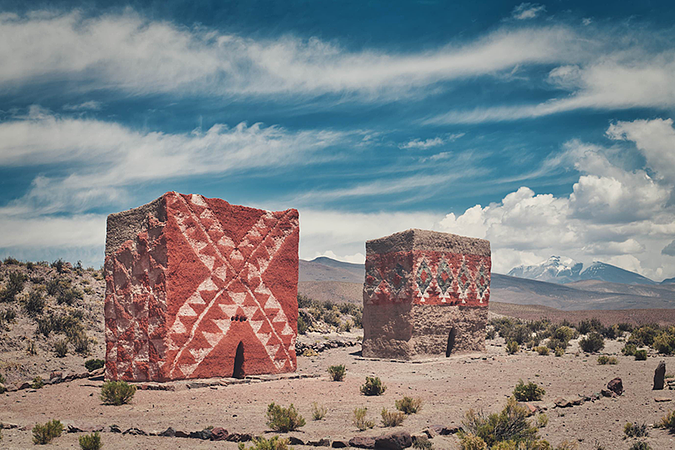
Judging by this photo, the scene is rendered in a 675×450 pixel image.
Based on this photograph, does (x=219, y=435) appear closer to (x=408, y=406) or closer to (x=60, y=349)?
(x=408, y=406)

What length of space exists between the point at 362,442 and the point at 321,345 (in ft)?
53.7

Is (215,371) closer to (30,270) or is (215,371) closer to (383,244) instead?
(383,244)

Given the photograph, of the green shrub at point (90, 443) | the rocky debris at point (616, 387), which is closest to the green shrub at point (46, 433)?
the green shrub at point (90, 443)

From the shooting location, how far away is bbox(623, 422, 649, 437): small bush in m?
7.66

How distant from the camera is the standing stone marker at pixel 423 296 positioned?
18531 mm

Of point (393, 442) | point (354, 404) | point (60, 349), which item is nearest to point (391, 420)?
point (393, 442)

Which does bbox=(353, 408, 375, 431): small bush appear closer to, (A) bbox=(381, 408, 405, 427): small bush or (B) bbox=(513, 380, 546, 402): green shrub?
(A) bbox=(381, 408, 405, 427): small bush

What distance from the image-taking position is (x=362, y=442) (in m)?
7.38

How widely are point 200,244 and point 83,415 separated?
442cm

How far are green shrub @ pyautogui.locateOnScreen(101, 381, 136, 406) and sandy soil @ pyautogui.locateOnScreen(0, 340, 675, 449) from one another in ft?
0.61

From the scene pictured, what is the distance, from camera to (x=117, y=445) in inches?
302

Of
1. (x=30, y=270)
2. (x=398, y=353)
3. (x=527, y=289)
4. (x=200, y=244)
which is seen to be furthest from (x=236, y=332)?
(x=527, y=289)

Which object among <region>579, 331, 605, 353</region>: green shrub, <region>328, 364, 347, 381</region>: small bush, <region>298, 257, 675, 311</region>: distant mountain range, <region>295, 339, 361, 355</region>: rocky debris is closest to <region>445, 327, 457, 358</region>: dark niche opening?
<region>295, 339, 361, 355</region>: rocky debris

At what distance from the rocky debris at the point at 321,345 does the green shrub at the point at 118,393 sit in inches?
433
